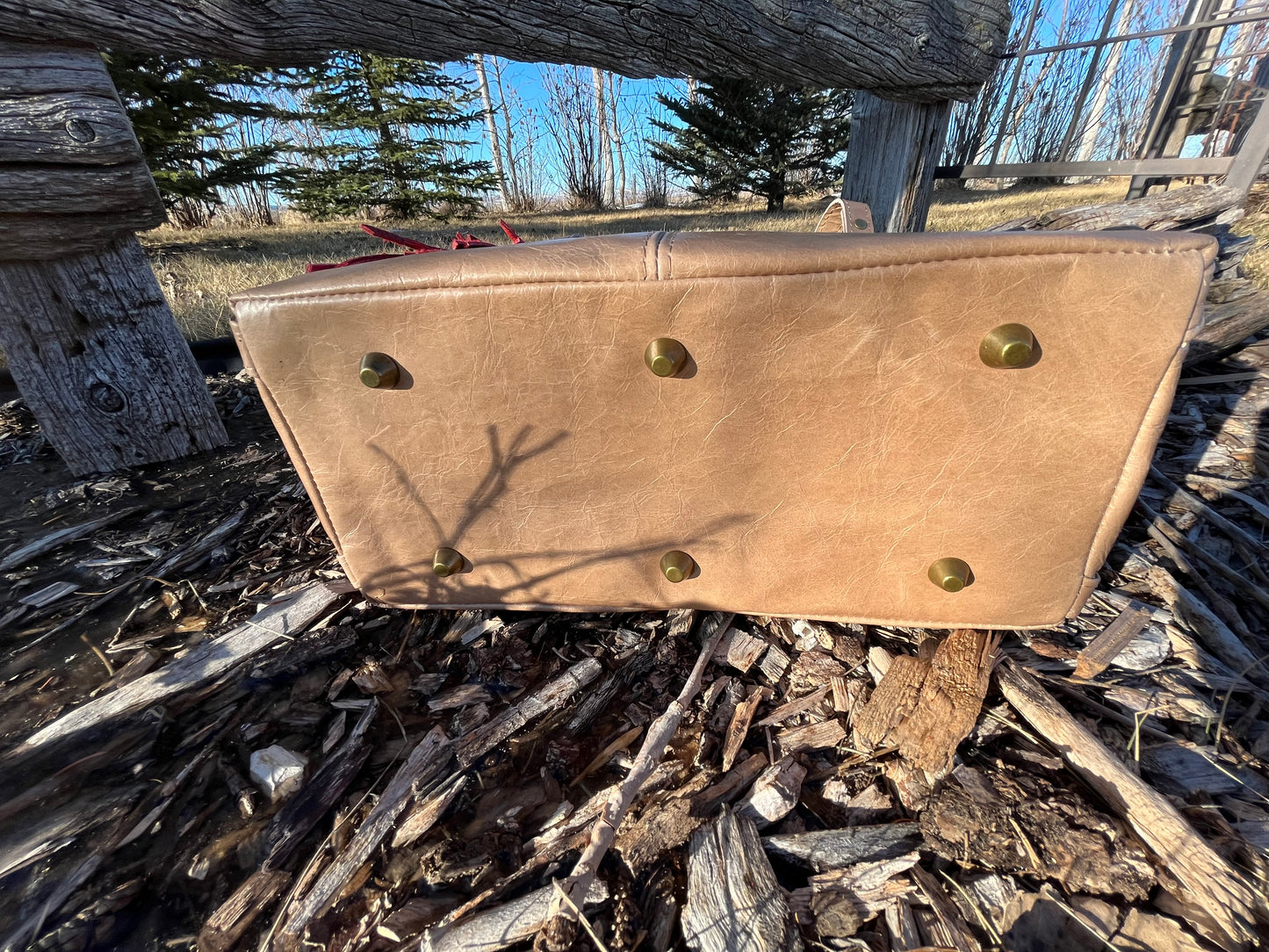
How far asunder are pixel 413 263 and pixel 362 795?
1.02 meters

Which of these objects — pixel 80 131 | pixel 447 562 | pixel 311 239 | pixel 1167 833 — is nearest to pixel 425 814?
pixel 447 562

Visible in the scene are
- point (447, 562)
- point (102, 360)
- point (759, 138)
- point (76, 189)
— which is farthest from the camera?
point (759, 138)

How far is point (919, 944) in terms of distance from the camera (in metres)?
0.82

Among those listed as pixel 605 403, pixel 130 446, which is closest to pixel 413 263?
pixel 605 403

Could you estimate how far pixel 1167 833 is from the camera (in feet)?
2.86

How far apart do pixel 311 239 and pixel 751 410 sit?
33.6 feet

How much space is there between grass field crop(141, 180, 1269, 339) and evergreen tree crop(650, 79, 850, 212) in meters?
1.18

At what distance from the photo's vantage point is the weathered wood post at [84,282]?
1.75 m

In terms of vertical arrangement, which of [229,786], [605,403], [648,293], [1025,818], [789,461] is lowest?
[229,786]

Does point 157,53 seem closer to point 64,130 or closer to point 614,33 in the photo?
point 64,130

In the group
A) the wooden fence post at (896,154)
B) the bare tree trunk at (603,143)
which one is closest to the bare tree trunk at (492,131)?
the bare tree trunk at (603,143)

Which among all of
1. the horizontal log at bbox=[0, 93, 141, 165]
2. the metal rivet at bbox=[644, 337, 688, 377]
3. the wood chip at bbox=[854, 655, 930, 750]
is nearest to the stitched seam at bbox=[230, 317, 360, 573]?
the metal rivet at bbox=[644, 337, 688, 377]

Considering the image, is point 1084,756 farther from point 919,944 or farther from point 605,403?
point 605,403

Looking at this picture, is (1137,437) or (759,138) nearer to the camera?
(1137,437)
